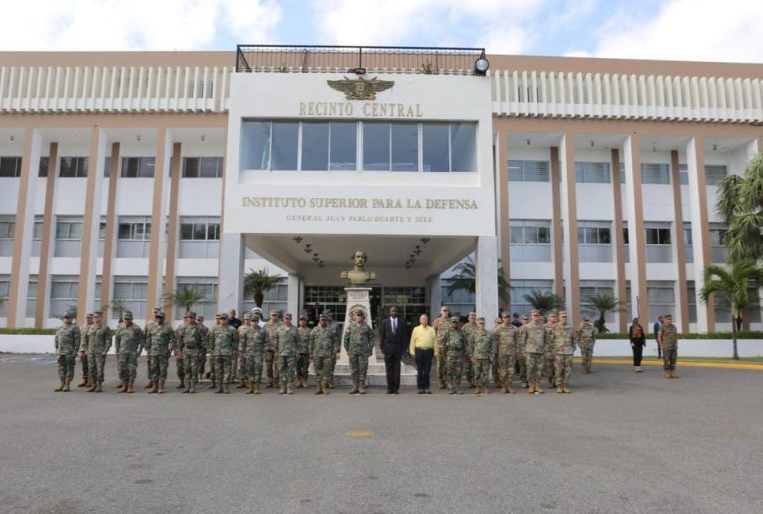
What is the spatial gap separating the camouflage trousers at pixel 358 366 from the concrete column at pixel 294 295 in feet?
55.0

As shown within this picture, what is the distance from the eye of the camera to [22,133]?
89.2 ft

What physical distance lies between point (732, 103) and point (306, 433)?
28.0 m

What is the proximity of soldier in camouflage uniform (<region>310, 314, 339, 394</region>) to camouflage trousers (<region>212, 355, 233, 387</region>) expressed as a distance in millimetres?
1776

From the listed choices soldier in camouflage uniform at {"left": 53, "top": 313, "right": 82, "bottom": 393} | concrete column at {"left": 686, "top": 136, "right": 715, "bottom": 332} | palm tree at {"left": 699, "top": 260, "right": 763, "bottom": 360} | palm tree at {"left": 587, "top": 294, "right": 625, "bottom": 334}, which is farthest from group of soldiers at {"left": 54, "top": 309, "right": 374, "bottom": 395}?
concrete column at {"left": 686, "top": 136, "right": 715, "bottom": 332}

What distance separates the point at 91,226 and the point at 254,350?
18.0 m

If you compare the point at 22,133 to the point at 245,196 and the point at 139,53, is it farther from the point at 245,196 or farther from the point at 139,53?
the point at 245,196

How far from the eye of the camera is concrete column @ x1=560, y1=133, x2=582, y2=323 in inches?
1010

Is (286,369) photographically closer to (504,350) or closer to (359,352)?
(359,352)

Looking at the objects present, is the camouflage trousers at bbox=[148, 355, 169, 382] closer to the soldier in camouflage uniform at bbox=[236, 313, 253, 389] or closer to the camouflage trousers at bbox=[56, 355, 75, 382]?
the soldier in camouflage uniform at bbox=[236, 313, 253, 389]

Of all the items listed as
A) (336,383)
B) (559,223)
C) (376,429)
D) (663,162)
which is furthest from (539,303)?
(376,429)

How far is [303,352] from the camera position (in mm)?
12414

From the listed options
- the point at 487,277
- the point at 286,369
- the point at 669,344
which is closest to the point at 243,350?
the point at 286,369

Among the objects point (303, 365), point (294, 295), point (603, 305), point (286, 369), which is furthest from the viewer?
point (294, 295)

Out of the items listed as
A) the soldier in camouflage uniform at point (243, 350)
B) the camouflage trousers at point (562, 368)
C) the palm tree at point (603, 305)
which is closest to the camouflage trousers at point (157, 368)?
the soldier in camouflage uniform at point (243, 350)
